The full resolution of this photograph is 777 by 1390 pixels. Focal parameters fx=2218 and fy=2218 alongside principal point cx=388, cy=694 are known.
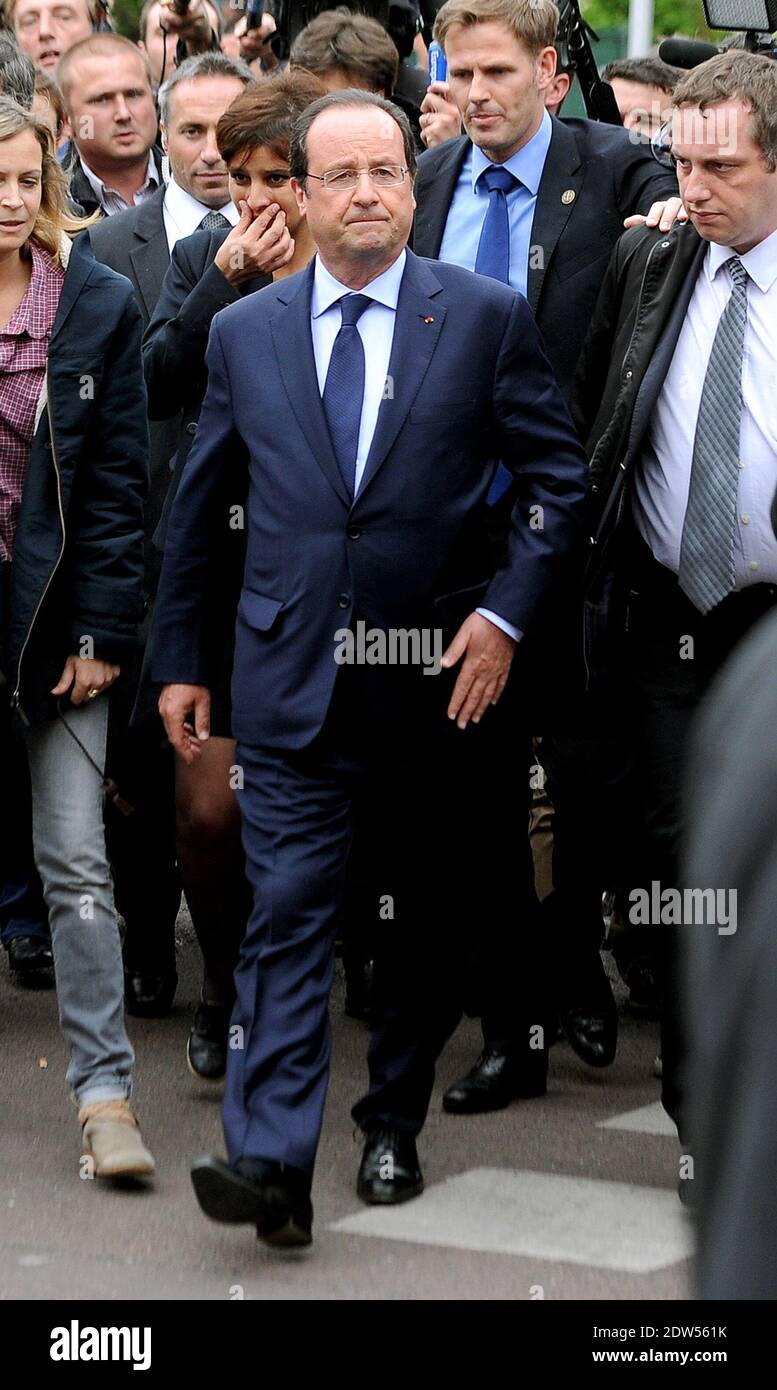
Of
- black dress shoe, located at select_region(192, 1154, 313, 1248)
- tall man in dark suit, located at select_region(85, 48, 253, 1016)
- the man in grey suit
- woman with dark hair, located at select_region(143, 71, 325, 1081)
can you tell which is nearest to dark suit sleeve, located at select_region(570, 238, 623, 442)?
woman with dark hair, located at select_region(143, 71, 325, 1081)

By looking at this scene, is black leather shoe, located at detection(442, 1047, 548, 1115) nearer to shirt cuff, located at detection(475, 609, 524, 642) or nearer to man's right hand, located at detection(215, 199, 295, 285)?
shirt cuff, located at detection(475, 609, 524, 642)

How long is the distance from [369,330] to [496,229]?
3.80 feet

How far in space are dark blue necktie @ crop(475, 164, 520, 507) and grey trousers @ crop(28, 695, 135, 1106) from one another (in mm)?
1406

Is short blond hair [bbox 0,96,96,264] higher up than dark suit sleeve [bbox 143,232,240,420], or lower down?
higher up

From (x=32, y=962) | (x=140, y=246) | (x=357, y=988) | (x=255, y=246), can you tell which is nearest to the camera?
(x=255, y=246)

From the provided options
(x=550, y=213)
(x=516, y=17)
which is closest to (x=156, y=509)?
(x=550, y=213)

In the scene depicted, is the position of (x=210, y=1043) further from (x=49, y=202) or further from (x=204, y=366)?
(x=49, y=202)

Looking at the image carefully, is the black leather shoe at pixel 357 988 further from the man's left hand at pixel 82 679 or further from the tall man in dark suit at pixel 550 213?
the man's left hand at pixel 82 679

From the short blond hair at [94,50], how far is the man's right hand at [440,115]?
126 centimetres

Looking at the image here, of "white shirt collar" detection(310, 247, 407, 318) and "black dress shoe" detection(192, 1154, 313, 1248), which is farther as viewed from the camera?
"white shirt collar" detection(310, 247, 407, 318)

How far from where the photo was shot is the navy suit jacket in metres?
4.66

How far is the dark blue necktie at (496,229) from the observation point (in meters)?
5.78

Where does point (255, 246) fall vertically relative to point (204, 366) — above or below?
above

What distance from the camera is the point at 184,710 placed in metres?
5.00
